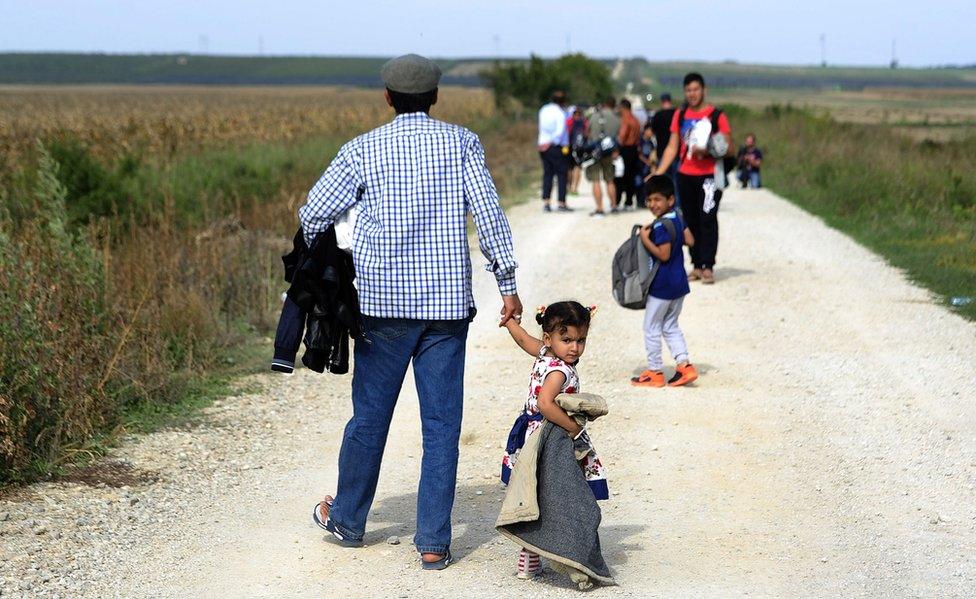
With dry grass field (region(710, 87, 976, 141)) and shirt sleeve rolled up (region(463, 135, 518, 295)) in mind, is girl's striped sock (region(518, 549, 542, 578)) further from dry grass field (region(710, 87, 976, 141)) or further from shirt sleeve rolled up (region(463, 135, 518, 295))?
dry grass field (region(710, 87, 976, 141))

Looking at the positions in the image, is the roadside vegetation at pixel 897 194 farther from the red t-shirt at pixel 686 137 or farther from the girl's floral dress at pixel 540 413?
the girl's floral dress at pixel 540 413

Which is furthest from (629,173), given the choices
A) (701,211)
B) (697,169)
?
(697,169)

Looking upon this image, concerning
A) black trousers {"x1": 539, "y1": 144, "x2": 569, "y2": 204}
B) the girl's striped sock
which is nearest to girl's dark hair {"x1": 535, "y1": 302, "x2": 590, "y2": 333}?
the girl's striped sock

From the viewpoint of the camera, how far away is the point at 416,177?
16.4 ft

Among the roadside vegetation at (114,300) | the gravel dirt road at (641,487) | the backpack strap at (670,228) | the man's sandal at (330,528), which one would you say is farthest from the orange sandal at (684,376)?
the man's sandal at (330,528)

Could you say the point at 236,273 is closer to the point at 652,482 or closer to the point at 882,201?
the point at 652,482

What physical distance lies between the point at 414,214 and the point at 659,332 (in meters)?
3.88

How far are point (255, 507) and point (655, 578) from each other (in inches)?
82.7

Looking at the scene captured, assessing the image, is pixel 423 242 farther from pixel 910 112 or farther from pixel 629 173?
pixel 910 112

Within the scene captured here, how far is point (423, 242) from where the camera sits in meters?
5.00

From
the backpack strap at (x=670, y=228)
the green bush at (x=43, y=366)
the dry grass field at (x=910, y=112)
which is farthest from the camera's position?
the dry grass field at (x=910, y=112)

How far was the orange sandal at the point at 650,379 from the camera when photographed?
8523mm

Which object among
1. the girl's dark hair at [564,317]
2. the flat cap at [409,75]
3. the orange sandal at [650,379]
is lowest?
→ the orange sandal at [650,379]

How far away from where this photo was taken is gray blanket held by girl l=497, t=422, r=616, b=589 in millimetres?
4879
